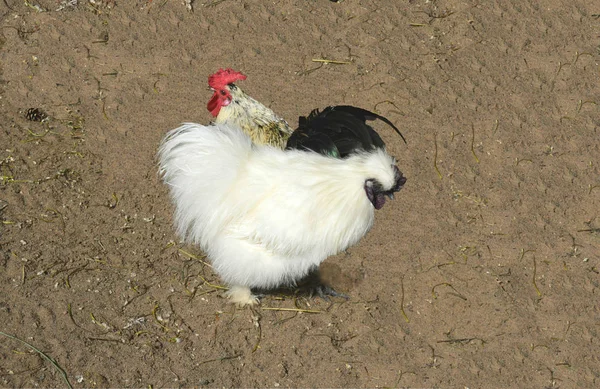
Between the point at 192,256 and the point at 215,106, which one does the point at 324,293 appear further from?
the point at 215,106

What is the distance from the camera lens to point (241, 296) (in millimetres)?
4277

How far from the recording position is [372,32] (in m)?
5.96

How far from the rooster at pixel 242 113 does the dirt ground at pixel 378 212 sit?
2.76ft

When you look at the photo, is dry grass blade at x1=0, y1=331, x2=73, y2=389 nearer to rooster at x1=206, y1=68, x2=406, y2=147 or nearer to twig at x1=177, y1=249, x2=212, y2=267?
twig at x1=177, y1=249, x2=212, y2=267

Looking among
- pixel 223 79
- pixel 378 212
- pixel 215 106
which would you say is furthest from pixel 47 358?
pixel 378 212

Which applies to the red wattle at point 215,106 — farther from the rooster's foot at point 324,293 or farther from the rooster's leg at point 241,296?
the rooster's foot at point 324,293

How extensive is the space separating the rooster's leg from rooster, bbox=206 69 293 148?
1.04 meters

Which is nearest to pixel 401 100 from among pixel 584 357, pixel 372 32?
pixel 372 32

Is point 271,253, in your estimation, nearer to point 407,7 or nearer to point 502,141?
point 502,141

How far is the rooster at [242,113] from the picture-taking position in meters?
4.40

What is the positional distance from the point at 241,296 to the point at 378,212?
4.37ft

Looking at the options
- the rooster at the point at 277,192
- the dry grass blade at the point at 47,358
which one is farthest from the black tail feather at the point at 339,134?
the dry grass blade at the point at 47,358

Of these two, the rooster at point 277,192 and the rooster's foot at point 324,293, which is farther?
the rooster's foot at point 324,293

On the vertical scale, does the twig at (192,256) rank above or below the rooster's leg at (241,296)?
above
